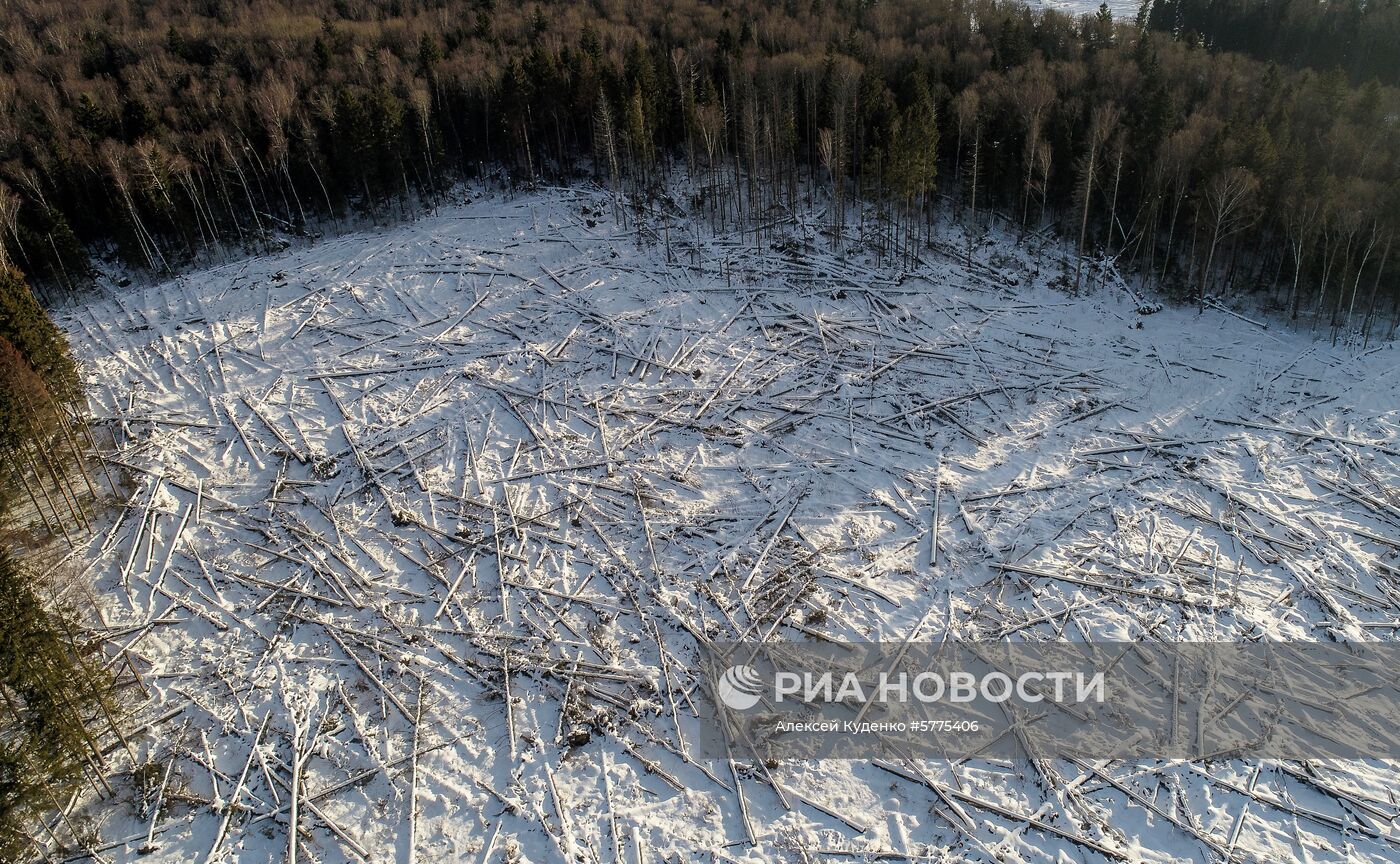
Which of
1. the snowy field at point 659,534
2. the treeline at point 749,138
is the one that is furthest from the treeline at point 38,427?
the treeline at point 749,138

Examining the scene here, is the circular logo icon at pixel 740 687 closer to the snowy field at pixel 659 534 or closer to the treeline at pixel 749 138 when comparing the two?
the snowy field at pixel 659 534

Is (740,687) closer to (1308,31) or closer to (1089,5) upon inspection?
(1308,31)

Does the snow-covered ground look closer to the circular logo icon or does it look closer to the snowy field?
the snowy field

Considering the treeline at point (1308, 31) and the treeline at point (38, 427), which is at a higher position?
the treeline at point (1308, 31)

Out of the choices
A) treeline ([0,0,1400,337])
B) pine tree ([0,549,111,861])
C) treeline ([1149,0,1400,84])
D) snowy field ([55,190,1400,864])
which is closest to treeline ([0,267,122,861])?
pine tree ([0,549,111,861])

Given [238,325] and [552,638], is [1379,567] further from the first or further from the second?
[238,325]
